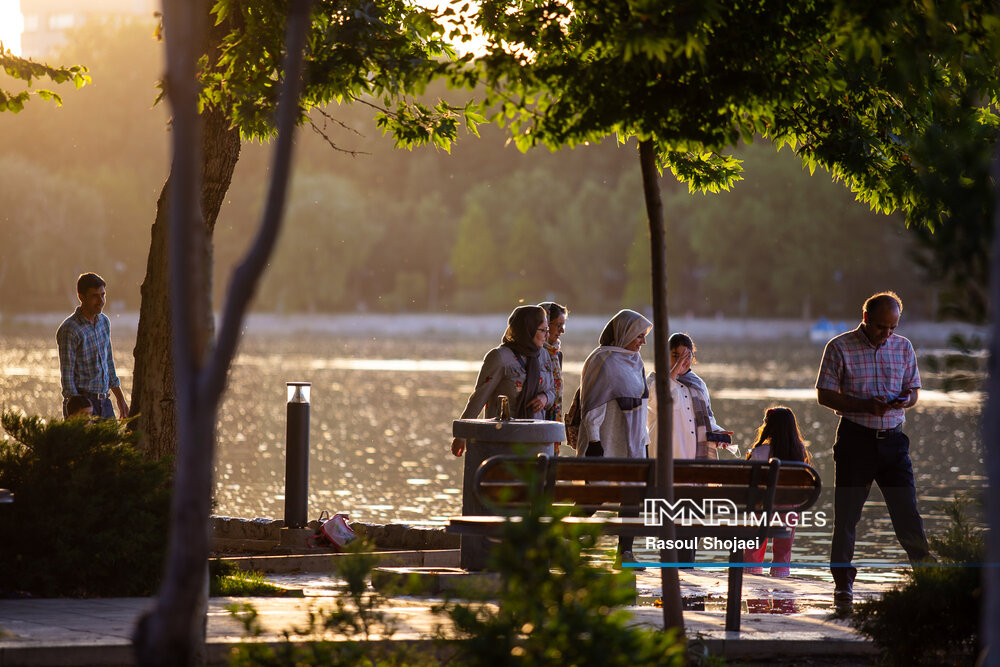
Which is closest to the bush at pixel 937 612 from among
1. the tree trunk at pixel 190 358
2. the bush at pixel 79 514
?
the tree trunk at pixel 190 358

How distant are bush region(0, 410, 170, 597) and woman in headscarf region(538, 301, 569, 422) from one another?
116 inches

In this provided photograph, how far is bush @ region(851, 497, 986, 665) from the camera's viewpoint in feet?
18.0

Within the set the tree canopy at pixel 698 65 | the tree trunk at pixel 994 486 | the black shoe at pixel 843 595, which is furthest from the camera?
the black shoe at pixel 843 595

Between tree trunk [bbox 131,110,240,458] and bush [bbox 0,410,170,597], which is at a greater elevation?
tree trunk [bbox 131,110,240,458]

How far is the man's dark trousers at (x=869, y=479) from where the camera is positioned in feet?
27.3

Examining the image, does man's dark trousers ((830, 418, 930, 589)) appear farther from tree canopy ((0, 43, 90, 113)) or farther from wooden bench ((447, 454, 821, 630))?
tree canopy ((0, 43, 90, 113))

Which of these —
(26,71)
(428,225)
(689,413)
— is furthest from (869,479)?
(428,225)

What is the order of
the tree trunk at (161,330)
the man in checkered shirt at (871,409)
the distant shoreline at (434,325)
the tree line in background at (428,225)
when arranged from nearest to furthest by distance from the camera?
the man in checkered shirt at (871,409), the tree trunk at (161,330), the tree line in background at (428,225), the distant shoreline at (434,325)

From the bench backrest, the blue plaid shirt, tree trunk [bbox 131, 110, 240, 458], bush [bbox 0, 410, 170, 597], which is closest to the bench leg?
the bench backrest

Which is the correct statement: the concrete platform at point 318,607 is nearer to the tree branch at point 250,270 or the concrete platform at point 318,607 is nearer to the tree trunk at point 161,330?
the tree branch at point 250,270

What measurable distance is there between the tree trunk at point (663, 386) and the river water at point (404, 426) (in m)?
1.05

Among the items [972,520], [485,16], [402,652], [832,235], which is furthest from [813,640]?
→ [832,235]

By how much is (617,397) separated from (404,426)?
20.7m

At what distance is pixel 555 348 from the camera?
10.1 m
